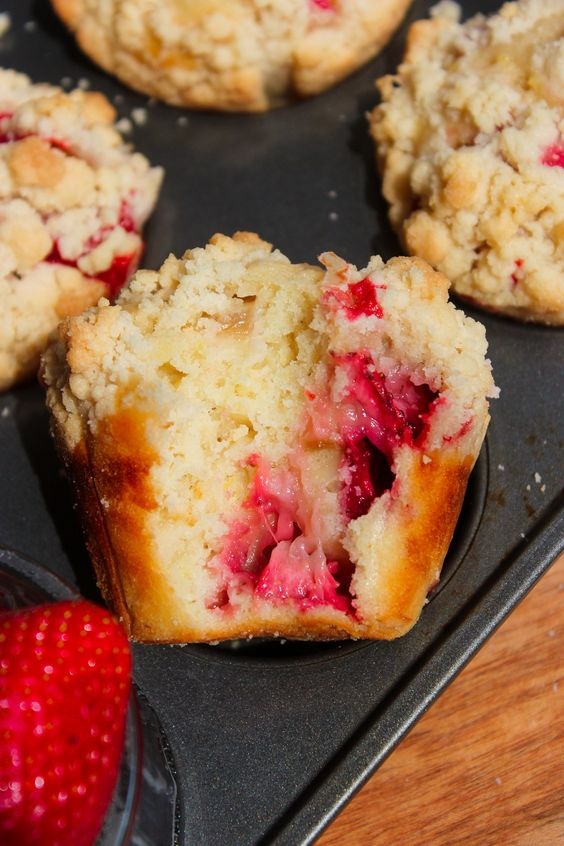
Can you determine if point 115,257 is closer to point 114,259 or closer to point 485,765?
point 114,259

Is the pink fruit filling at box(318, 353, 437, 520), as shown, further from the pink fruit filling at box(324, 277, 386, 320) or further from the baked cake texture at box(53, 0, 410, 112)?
the baked cake texture at box(53, 0, 410, 112)

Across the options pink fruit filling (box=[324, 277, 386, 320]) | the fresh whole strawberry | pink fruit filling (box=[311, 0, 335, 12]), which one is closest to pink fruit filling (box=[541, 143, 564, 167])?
pink fruit filling (box=[324, 277, 386, 320])

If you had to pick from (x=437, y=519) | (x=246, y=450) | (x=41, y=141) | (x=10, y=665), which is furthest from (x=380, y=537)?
(x=41, y=141)

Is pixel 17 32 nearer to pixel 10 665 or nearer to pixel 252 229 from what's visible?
pixel 252 229

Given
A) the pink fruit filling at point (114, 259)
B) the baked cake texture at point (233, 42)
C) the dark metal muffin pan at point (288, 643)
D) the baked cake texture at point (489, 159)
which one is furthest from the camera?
the baked cake texture at point (233, 42)

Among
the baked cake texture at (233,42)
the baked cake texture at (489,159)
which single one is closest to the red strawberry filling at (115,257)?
the baked cake texture at (233,42)

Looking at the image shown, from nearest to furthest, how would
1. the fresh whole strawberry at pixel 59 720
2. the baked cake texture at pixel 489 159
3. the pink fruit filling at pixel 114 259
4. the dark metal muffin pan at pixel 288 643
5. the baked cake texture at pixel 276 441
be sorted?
the fresh whole strawberry at pixel 59 720
the baked cake texture at pixel 276 441
the dark metal muffin pan at pixel 288 643
the baked cake texture at pixel 489 159
the pink fruit filling at pixel 114 259

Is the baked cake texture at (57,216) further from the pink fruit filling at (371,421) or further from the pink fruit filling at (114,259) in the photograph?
the pink fruit filling at (371,421)
